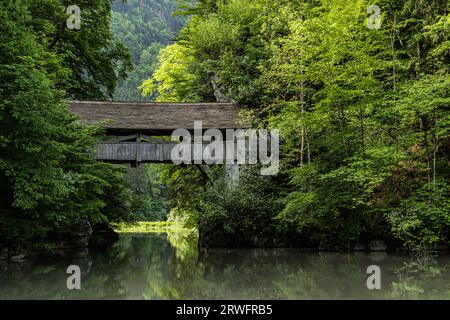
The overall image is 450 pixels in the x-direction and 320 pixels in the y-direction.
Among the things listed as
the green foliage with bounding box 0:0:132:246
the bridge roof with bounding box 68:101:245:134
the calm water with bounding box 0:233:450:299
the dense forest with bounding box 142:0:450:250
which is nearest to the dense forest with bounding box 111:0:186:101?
the bridge roof with bounding box 68:101:245:134

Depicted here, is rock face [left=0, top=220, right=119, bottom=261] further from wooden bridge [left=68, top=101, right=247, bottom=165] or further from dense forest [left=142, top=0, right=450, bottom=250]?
dense forest [left=142, top=0, right=450, bottom=250]

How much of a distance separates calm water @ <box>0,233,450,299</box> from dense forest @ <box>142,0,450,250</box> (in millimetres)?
1448

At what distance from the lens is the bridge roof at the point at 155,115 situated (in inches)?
752

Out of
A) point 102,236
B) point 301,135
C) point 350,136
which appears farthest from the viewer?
point 102,236

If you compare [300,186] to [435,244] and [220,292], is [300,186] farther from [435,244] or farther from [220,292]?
[220,292]

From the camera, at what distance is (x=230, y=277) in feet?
32.6

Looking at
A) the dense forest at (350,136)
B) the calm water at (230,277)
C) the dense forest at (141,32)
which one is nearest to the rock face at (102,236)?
the dense forest at (350,136)

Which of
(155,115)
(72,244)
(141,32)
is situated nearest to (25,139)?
Result: (72,244)

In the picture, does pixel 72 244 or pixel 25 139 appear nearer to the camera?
pixel 25 139

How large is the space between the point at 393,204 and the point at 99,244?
12.0m

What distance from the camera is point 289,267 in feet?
38.0

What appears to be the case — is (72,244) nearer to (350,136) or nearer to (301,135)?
(301,135)

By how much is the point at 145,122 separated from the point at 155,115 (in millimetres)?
658
